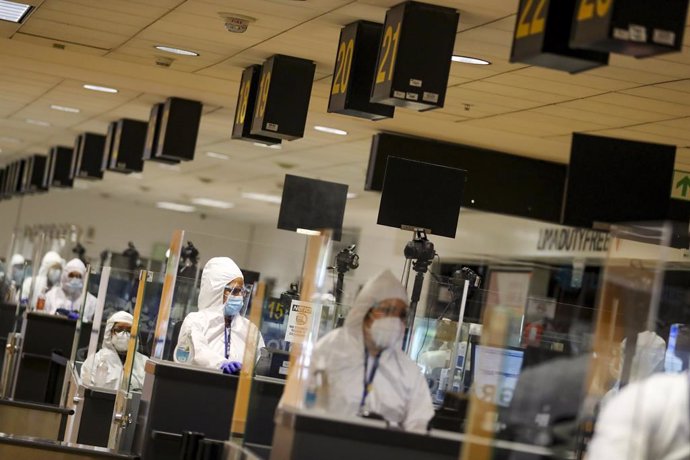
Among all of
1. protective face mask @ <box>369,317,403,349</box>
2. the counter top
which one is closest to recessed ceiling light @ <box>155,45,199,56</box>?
the counter top

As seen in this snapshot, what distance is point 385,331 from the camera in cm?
Answer: 536

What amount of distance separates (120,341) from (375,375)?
430 centimetres

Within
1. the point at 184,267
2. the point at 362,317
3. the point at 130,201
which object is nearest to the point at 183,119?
the point at 184,267

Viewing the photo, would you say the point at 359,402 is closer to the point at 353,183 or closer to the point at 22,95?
the point at 22,95

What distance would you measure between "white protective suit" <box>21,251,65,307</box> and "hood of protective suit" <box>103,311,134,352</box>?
4.08 metres

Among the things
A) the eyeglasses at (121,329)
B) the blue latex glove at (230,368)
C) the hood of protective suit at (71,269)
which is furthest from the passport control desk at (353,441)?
the hood of protective suit at (71,269)

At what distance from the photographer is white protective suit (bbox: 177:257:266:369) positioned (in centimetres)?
772

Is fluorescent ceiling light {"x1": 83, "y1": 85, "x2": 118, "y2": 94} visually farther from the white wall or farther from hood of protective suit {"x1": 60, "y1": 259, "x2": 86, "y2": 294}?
the white wall

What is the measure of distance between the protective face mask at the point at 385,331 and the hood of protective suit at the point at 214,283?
2682 mm

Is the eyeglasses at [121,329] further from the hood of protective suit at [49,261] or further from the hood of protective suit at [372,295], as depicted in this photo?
the hood of protective suit at [49,261]

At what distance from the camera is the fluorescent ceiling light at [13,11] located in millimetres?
9195

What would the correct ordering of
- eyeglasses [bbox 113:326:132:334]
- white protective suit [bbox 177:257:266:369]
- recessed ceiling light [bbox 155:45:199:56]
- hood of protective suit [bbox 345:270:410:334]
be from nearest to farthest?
hood of protective suit [bbox 345:270:410:334] < white protective suit [bbox 177:257:266:369] < eyeglasses [bbox 113:326:132:334] < recessed ceiling light [bbox 155:45:199:56]

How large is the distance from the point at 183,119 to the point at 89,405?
14.9ft

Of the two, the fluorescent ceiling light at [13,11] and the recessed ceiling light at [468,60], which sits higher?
the fluorescent ceiling light at [13,11]
